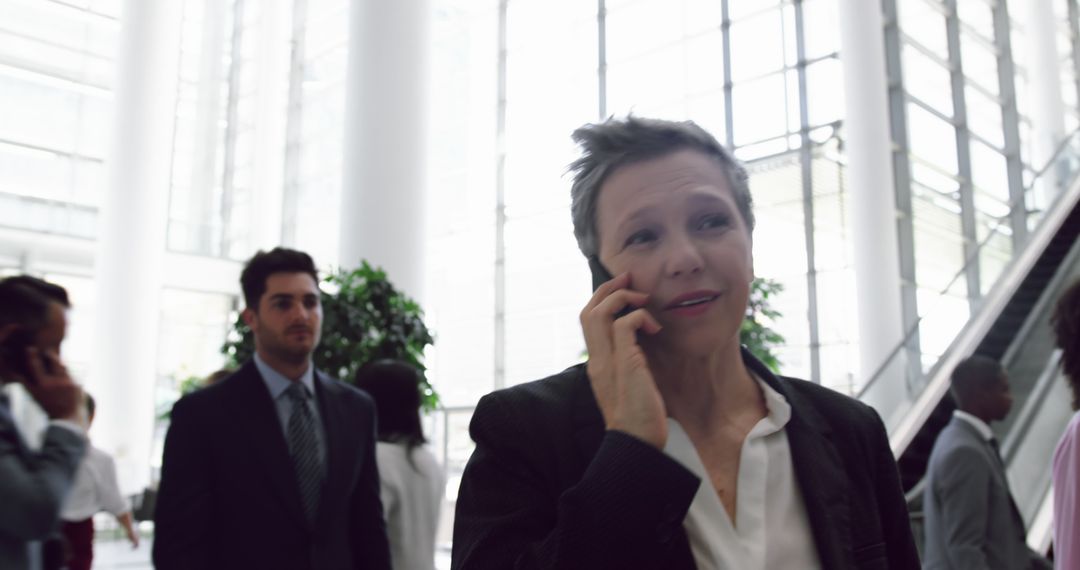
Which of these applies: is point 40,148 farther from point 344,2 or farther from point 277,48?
point 344,2

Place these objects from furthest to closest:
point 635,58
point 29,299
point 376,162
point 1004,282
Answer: point 635,58, point 1004,282, point 376,162, point 29,299

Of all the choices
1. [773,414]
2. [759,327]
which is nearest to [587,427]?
[773,414]

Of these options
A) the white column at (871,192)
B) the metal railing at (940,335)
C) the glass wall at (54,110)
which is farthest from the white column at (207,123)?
the metal railing at (940,335)

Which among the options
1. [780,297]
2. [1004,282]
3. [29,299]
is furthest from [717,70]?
[29,299]

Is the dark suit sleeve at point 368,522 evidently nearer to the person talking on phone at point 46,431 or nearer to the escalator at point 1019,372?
the person talking on phone at point 46,431

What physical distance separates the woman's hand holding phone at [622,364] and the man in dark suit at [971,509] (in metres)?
3.35

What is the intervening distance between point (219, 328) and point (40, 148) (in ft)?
18.1

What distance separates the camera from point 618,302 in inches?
52.8

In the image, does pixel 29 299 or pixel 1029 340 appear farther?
pixel 1029 340

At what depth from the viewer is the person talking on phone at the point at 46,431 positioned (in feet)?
7.41

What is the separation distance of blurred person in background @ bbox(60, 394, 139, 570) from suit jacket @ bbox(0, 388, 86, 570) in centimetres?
35

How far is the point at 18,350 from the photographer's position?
8.23 ft

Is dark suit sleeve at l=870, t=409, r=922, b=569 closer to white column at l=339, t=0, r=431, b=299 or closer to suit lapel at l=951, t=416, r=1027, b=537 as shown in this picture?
suit lapel at l=951, t=416, r=1027, b=537

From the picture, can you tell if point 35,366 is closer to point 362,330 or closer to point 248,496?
point 248,496
